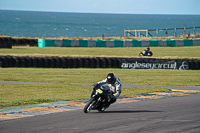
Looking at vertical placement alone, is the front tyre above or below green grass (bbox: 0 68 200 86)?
below

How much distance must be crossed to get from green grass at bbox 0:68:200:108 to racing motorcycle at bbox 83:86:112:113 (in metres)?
3.02

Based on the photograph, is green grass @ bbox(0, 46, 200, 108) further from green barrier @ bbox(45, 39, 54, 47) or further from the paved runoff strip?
green barrier @ bbox(45, 39, 54, 47)

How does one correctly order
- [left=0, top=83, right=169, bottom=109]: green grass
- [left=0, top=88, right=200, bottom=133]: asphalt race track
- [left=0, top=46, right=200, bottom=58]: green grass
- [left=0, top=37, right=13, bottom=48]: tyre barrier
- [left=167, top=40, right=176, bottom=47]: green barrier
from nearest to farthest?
1. [left=0, top=88, right=200, bottom=133]: asphalt race track
2. [left=0, top=83, right=169, bottom=109]: green grass
3. [left=0, top=46, right=200, bottom=58]: green grass
4. [left=0, top=37, right=13, bottom=48]: tyre barrier
5. [left=167, top=40, right=176, bottom=47]: green barrier

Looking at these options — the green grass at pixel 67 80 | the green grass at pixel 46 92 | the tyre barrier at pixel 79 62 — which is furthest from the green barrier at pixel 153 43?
the green grass at pixel 46 92

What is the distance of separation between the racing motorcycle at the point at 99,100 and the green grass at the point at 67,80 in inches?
119

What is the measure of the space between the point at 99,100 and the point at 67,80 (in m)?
10.8

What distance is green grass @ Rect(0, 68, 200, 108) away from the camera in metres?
14.3

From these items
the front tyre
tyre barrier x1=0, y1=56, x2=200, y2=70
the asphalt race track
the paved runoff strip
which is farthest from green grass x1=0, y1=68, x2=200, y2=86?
the front tyre

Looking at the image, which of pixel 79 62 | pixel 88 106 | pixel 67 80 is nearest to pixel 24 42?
pixel 79 62

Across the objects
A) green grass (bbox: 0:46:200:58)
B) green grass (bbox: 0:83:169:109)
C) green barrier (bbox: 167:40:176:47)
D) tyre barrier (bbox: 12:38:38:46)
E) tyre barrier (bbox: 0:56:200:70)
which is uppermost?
tyre barrier (bbox: 12:38:38:46)

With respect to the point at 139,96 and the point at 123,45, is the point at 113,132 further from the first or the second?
the point at 123,45

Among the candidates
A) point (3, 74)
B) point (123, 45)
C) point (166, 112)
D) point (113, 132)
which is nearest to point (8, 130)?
point (113, 132)

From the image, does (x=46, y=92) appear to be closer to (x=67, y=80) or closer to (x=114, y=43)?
(x=67, y=80)

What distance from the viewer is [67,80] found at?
20.8 m
